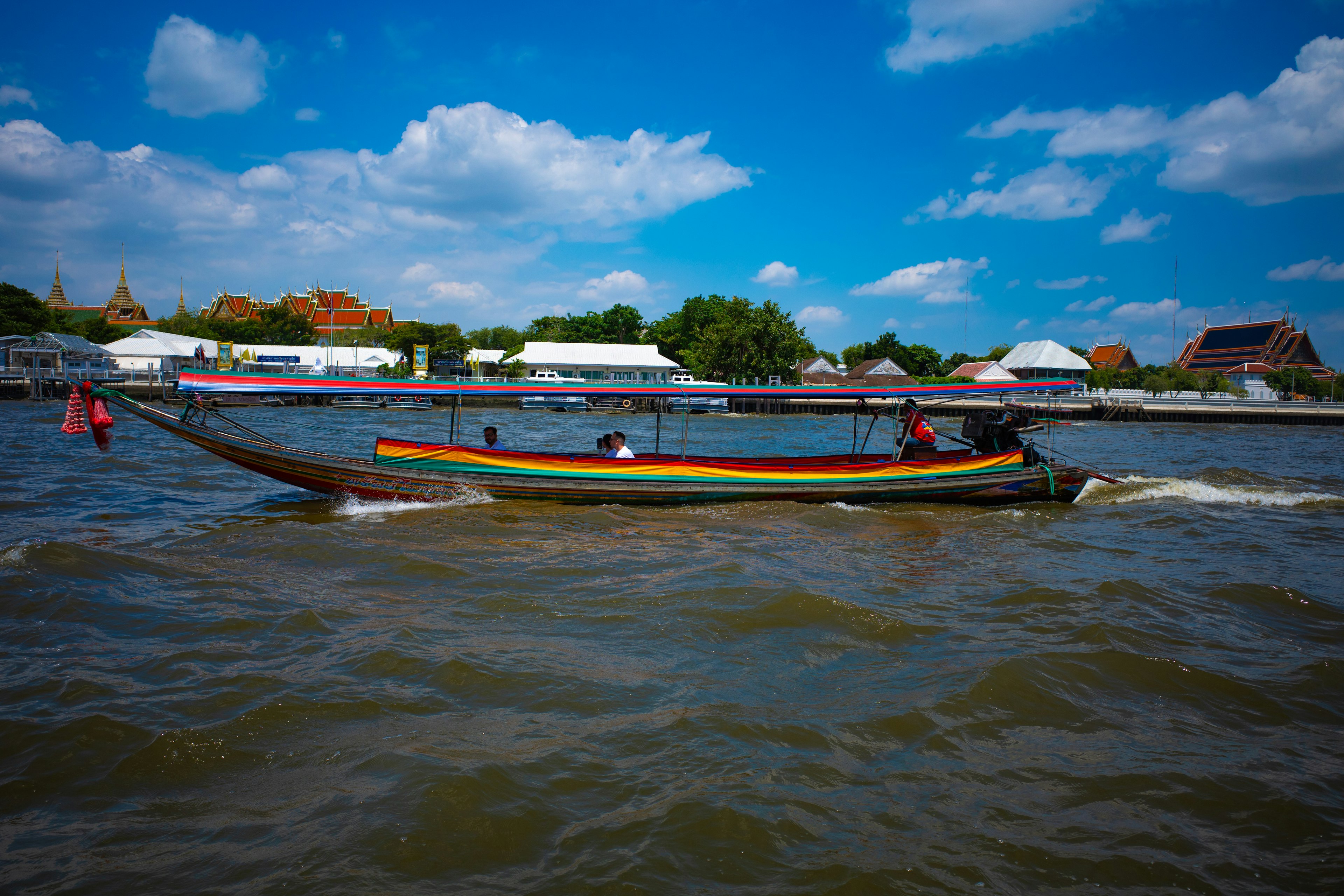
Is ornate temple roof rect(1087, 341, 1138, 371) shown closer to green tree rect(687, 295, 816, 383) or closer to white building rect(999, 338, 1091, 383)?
white building rect(999, 338, 1091, 383)

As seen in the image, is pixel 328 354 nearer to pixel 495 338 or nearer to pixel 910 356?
pixel 495 338

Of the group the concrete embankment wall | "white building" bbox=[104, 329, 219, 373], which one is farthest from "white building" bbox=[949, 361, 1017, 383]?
"white building" bbox=[104, 329, 219, 373]

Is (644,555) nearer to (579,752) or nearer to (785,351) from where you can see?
(579,752)

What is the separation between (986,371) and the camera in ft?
209

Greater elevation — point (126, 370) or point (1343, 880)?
point (126, 370)

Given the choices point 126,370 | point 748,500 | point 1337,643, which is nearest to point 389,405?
point 126,370

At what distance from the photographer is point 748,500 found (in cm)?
1070

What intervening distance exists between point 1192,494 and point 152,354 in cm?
5423

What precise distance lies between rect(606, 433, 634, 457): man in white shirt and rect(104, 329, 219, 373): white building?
44.1m

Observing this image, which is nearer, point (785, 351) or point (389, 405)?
A: point (389, 405)

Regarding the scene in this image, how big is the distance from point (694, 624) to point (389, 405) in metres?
38.4

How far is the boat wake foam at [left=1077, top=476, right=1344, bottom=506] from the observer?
12555 millimetres

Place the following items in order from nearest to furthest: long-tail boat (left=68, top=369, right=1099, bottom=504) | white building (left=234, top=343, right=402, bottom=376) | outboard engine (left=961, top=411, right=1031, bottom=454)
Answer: long-tail boat (left=68, top=369, right=1099, bottom=504)
outboard engine (left=961, top=411, right=1031, bottom=454)
white building (left=234, top=343, right=402, bottom=376)

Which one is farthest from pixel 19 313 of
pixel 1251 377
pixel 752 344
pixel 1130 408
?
pixel 1251 377
